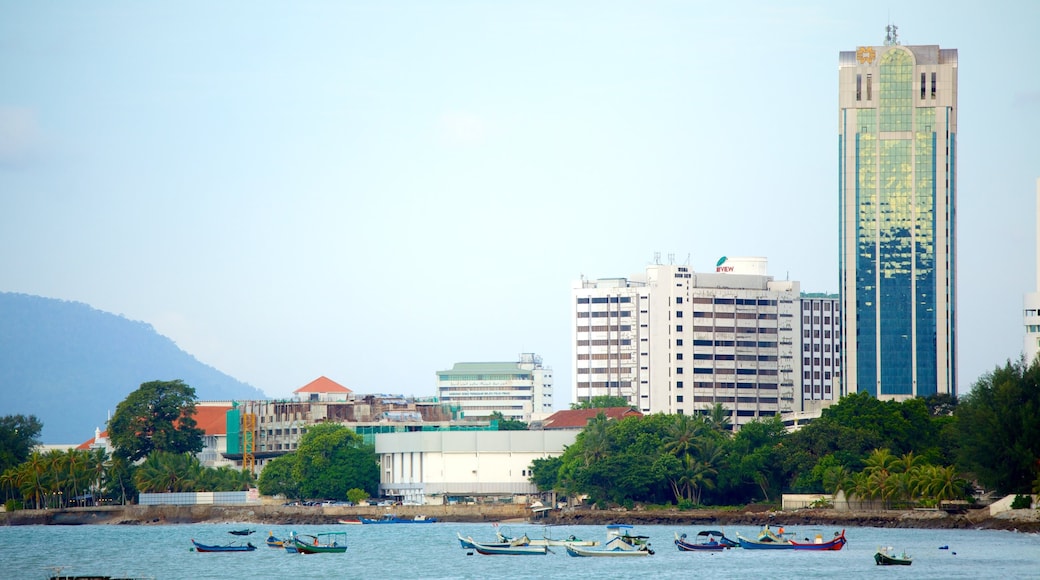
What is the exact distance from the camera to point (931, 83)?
198375 millimetres

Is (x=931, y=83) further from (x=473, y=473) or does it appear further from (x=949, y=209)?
(x=473, y=473)

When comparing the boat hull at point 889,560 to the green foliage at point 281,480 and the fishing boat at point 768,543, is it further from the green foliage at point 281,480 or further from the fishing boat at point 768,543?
the green foliage at point 281,480

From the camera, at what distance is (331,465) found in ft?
528

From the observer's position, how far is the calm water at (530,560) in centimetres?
8419

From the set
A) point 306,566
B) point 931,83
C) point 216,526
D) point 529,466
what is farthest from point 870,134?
point 306,566

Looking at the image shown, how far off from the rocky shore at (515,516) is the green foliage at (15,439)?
1023cm

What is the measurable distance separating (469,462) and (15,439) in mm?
56055

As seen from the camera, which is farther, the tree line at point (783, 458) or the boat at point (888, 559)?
the tree line at point (783, 458)

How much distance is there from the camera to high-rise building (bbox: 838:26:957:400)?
194875 mm

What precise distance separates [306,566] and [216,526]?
2573 inches

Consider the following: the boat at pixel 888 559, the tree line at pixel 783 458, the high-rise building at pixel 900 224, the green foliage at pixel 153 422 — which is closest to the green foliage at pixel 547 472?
the tree line at pixel 783 458

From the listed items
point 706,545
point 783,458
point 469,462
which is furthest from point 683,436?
point 706,545

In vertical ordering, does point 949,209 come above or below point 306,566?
above

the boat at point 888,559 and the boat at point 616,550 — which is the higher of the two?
the boat at point 888,559
